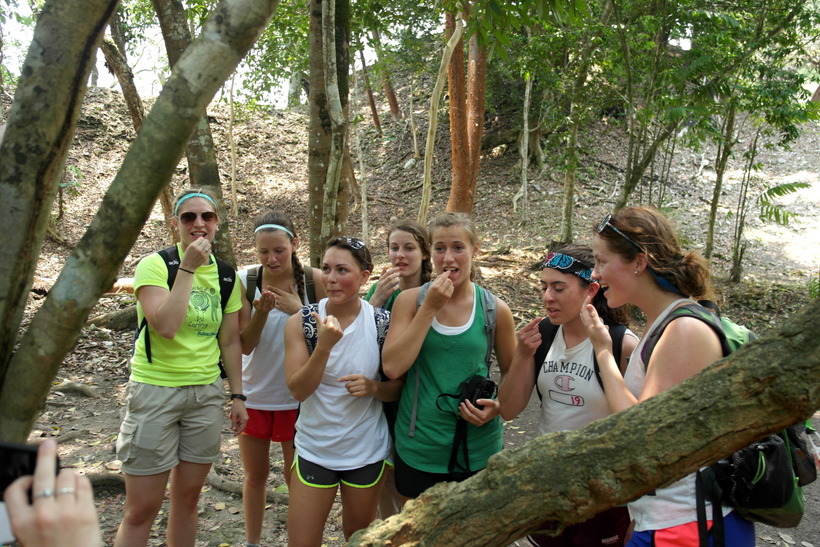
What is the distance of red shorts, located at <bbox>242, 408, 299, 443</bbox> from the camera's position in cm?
349

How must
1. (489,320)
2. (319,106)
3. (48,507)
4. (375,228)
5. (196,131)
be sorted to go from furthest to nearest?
(375,228) → (196,131) → (319,106) → (489,320) → (48,507)

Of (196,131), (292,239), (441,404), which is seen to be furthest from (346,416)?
(196,131)

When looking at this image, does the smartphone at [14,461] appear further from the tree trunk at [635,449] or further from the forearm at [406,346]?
the forearm at [406,346]

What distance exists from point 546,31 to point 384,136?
10.2 metres

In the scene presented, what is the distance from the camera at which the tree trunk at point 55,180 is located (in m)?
1.13

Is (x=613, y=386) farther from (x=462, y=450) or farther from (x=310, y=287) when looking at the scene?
(x=310, y=287)

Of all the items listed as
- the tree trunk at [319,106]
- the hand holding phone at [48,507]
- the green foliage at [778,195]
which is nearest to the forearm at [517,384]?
the hand holding phone at [48,507]

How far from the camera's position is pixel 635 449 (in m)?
1.14

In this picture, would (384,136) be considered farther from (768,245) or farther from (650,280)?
(650,280)

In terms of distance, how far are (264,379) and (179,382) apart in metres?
0.61

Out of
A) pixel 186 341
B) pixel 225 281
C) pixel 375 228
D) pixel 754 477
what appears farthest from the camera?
pixel 375 228

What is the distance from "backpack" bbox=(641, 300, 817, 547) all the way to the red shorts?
233cm

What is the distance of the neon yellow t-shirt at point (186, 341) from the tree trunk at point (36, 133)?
188 centimetres

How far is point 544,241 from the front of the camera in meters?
13.7
